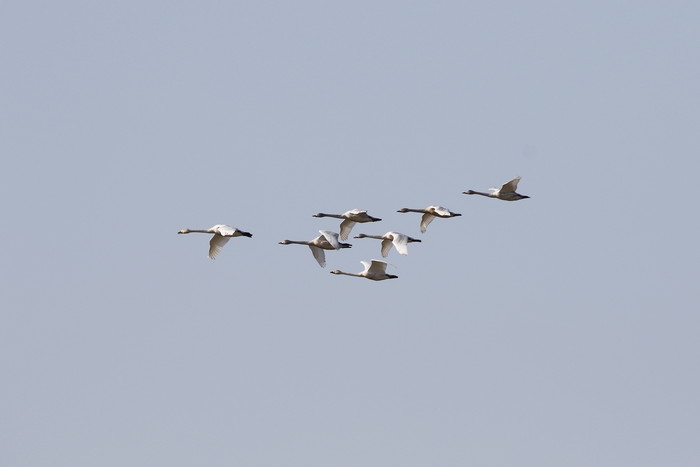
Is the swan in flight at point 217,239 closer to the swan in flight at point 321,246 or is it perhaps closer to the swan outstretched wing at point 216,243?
the swan outstretched wing at point 216,243

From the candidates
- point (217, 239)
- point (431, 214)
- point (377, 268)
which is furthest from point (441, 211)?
point (217, 239)

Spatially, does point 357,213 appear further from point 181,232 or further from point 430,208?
point 181,232

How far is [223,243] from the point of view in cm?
6912

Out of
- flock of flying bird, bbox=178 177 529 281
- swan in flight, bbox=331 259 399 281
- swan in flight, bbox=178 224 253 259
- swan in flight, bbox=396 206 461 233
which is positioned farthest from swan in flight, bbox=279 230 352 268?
swan in flight, bbox=396 206 461 233

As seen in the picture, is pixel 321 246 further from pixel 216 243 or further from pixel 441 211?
pixel 441 211

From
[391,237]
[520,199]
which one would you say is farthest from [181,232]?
[520,199]

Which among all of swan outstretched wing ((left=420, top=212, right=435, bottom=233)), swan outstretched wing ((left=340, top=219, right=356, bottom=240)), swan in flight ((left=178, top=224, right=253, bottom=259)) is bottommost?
swan in flight ((left=178, top=224, right=253, bottom=259))

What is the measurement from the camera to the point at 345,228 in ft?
243

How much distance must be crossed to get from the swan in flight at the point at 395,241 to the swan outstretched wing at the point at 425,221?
219cm

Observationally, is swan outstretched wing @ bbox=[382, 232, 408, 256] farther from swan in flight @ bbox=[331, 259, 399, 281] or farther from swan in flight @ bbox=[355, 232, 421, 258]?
swan in flight @ bbox=[331, 259, 399, 281]

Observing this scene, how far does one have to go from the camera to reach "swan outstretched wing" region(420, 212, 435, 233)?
75062 mm

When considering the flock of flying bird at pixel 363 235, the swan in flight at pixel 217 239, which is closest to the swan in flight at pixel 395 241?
the flock of flying bird at pixel 363 235

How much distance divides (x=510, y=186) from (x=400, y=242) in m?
5.13

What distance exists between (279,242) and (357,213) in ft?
14.2
